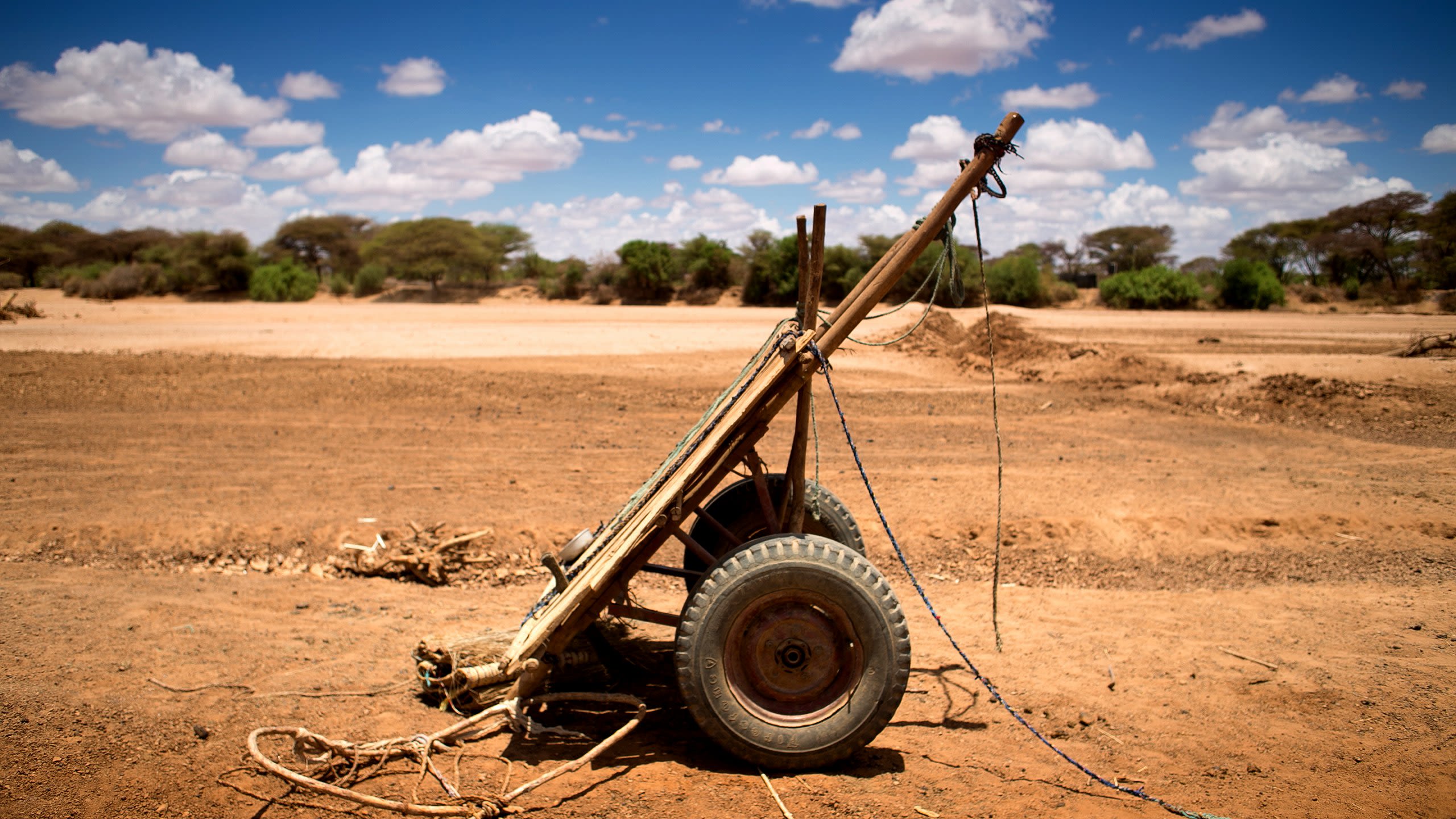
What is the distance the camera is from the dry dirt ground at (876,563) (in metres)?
3.64

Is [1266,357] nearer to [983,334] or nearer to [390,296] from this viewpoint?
[983,334]

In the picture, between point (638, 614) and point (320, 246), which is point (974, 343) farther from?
point (320, 246)

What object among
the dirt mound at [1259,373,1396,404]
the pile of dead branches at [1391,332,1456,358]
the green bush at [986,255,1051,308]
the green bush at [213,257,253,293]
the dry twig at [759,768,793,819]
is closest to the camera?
the dry twig at [759,768,793,819]

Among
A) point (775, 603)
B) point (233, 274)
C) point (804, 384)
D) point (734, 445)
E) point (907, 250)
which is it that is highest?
point (233, 274)

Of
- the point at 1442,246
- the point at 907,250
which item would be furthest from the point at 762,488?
the point at 1442,246

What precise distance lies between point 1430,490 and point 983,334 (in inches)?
450

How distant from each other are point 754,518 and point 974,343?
15.2m

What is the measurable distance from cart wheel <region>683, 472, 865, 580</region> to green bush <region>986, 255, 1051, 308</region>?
136ft

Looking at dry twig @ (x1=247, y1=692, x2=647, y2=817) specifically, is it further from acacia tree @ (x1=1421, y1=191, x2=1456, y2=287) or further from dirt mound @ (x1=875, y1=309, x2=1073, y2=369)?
dirt mound @ (x1=875, y1=309, x2=1073, y2=369)

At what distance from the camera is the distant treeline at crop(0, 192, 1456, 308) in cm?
3997

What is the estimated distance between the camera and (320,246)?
196ft

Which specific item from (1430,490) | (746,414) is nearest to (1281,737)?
(746,414)

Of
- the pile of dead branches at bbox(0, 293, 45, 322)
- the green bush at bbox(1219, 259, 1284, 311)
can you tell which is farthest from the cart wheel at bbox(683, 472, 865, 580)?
the green bush at bbox(1219, 259, 1284, 311)

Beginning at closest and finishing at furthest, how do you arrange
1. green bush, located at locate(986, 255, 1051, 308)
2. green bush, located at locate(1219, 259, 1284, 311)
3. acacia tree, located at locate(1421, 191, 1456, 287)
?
1. acacia tree, located at locate(1421, 191, 1456, 287)
2. green bush, located at locate(1219, 259, 1284, 311)
3. green bush, located at locate(986, 255, 1051, 308)
